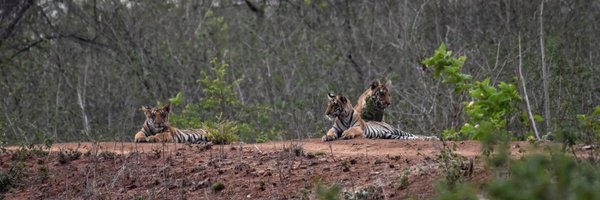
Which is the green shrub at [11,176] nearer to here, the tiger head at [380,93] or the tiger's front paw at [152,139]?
the tiger's front paw at [152,139]

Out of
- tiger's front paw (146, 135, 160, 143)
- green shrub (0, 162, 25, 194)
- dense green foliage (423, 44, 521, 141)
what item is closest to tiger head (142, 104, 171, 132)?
tiger's front paw (146, 135, 160, 143)

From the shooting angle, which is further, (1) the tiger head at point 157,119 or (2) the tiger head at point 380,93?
(2) the tiger head at point 380,93

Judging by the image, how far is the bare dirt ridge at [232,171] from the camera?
29.2ft

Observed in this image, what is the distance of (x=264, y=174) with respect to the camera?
31.6ft

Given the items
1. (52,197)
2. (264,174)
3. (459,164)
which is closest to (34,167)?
(52,197)

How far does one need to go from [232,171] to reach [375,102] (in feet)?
15.1

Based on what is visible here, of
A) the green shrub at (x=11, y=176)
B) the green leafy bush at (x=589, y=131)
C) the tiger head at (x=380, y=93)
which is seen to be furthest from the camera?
the tiger head at (x=380, y=93)

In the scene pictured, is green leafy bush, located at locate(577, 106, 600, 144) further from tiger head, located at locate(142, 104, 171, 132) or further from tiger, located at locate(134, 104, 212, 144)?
tiger head, located at locate(142, 104, 171, 132)

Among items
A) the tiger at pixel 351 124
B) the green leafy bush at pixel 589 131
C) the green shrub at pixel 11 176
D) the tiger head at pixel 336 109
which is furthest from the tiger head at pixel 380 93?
the green leafy bush at pixel 589 131

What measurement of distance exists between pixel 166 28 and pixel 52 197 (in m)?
14.5

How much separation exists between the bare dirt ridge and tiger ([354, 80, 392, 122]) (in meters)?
2.46

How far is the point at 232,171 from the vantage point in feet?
32.4

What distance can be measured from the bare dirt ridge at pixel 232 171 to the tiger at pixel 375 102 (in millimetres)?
2465

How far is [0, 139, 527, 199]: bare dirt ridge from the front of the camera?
29.2 ft
